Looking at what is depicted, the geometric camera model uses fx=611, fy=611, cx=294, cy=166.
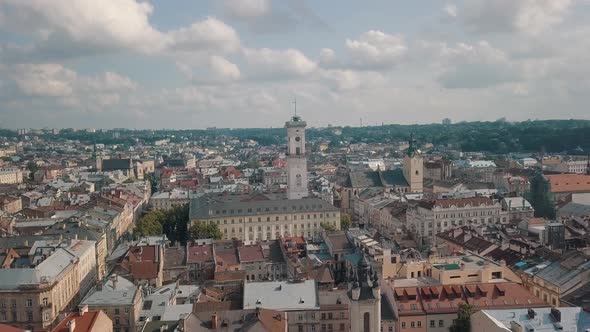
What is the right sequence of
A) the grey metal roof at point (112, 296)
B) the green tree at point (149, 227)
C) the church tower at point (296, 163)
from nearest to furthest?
the grey metal roof at point (112, 296) → the green tree at point (149, 227) → the church tower at point (296, 163)

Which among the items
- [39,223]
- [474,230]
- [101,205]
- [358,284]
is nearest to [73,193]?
[101,205]

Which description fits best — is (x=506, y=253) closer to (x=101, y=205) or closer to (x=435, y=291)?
(x=435, y=291)

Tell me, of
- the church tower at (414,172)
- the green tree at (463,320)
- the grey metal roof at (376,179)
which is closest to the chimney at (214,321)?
the green tree at (463,320)

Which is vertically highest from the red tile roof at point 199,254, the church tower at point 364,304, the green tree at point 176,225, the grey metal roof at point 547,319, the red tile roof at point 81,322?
the church tower at point 364,304

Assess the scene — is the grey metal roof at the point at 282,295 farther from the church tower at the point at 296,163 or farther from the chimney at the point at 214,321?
the church tower at the point at 296,163

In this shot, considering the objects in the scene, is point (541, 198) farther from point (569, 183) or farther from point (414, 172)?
point (414, 172)
